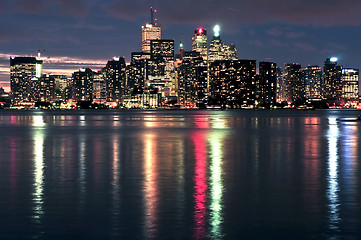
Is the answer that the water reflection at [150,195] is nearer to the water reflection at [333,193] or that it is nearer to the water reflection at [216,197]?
the water reflection at [216,197]

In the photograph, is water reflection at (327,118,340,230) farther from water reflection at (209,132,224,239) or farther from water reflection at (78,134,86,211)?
water reflection at (78,134,86,211)

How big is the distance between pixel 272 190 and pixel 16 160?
67.3ft

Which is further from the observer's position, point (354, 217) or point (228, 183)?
point (228, 183)

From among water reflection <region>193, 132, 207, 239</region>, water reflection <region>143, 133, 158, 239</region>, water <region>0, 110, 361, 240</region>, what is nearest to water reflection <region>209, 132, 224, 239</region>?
water <region>0, 110, 361, 240</region>

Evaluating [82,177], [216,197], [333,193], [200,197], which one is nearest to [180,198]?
[200,197]

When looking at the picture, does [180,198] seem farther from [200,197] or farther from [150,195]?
[150,195]

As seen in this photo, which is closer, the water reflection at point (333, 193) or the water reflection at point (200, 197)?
the water reflection at point (200, 197)

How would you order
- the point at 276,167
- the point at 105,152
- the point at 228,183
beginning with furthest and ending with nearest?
the point at 105,152 < the point at 276,167 < the point at 228,183

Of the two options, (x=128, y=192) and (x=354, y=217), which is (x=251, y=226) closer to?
(x=354, y=217)

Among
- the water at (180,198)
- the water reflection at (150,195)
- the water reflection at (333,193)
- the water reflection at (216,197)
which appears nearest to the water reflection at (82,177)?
the water at (180,198)

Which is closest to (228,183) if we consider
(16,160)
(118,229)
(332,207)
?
(332,207)

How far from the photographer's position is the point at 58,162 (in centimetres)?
3509

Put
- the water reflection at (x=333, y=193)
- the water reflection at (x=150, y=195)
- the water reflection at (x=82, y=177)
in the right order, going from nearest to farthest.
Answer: the water reflection at (x=150, y=195), the water reflection at (x=333, y=193), the water reflection at (x=82, y=177)

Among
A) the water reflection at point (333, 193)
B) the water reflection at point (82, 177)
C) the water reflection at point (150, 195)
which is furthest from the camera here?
the water reflection at point (82, 177)
